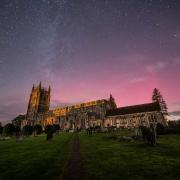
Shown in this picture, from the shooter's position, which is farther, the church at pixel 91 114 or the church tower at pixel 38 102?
the church tower at pixel 38 102

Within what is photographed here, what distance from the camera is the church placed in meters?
73.2

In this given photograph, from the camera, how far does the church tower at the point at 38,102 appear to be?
5494 inches

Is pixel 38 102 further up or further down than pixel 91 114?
further up

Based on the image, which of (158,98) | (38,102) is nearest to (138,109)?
(158,98)

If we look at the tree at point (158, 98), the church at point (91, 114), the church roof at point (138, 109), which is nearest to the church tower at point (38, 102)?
the church at point (91, 114)

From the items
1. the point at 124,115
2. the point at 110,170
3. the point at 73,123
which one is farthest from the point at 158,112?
the point at 110,170

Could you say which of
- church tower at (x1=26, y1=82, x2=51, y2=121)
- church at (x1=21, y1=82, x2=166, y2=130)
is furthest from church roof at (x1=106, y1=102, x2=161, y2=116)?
church tower at (x1=26, y1=82, x2=51, y2=121)

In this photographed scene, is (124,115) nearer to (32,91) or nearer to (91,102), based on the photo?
(91,102)

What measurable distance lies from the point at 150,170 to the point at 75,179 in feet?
13.0

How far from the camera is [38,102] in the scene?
5551 inches

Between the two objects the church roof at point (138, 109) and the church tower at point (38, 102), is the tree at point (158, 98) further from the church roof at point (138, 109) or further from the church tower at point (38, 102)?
the church tower at point (38, 102)

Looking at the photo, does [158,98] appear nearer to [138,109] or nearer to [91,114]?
[138,109]

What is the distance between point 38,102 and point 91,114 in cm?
6500

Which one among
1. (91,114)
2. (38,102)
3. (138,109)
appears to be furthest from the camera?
(38,102)
